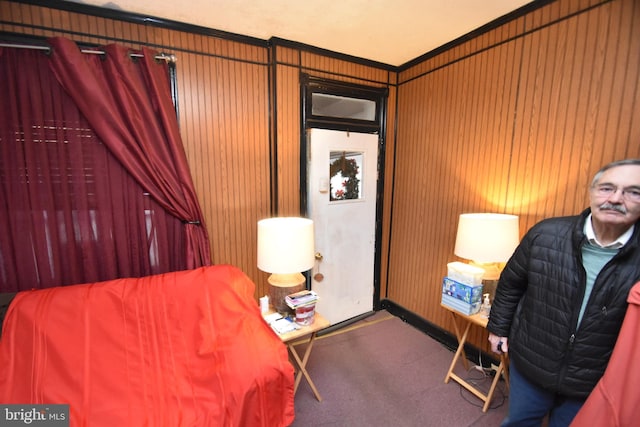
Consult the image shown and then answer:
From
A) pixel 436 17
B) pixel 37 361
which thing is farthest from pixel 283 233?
pixel 436 17

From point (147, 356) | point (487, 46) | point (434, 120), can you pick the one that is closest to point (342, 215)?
point (434, 120)

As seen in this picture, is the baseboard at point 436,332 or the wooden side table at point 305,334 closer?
the wooden side table at point 305,334

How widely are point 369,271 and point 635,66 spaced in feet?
8.22

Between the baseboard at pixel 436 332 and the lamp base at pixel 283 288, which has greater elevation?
the lamp base at pixel 283 288

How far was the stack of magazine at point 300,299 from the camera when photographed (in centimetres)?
197

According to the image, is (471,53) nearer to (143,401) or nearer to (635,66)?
(635,66)

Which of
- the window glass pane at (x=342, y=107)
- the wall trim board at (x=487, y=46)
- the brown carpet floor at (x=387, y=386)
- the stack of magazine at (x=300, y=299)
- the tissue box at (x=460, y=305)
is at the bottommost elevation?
the brown carpet floor at (x=387, y=386)

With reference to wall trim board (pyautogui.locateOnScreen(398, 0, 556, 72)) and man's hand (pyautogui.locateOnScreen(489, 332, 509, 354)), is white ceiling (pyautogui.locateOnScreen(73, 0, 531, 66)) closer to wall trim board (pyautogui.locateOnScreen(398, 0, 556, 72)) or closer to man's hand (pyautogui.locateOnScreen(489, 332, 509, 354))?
wall trim board (pyautogui.locateOnScreen(398, 0, 556, 72))

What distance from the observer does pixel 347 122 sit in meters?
2.83

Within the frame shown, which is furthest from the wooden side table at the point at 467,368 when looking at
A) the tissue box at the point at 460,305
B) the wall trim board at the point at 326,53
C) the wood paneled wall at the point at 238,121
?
the wall trim board at the point at 326,53

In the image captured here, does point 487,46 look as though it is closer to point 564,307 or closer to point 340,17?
point 340,17

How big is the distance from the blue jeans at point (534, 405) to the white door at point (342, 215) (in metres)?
1.71

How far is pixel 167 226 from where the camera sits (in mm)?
2168

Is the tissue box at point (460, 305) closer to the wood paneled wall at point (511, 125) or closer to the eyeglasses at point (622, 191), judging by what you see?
the wood paneled wall at point (511, 125)
